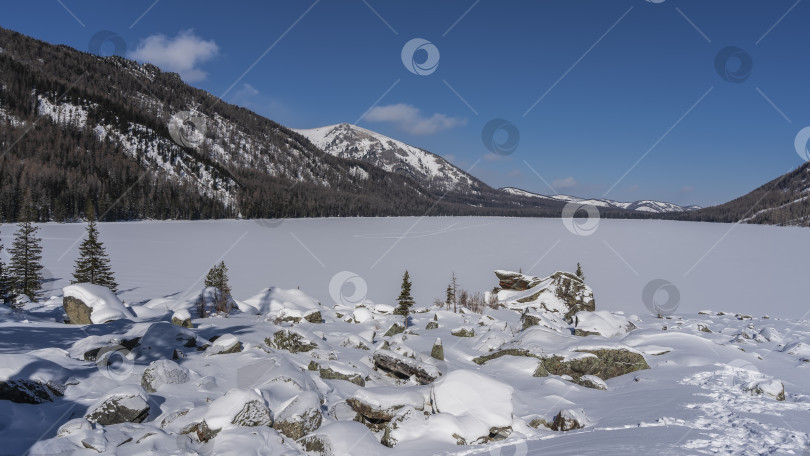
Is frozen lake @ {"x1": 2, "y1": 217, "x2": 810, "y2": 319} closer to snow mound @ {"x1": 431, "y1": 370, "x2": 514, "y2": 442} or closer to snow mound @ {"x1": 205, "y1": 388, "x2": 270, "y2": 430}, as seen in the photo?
snow mound @ {"x1": 431, "y1": 370, "x2": 514, "y2": 442}

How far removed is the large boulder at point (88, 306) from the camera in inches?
502

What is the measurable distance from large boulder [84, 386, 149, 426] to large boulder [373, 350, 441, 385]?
6.02 metres

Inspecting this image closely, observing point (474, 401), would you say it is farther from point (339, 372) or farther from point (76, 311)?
point (76, 311)

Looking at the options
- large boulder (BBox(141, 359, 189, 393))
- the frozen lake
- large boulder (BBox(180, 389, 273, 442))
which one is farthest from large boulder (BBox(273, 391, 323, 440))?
the frozen lake

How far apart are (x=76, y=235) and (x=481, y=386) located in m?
81.9

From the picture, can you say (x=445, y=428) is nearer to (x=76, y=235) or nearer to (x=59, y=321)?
(x=59, y=321)

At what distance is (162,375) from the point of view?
27.8ft

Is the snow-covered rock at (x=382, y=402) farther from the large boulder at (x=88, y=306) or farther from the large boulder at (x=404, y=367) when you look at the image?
the large boulder at (x=88, y=306)

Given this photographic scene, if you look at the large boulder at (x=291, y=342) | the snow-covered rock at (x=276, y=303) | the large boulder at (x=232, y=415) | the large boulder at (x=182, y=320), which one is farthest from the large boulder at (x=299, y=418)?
the snow-covered rock at (x=276, y=303)

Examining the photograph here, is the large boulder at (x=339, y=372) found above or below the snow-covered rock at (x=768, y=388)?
below

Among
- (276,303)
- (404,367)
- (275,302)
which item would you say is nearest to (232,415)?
(404,367)

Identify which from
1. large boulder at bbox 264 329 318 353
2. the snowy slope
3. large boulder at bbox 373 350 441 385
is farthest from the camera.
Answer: large boulder at bbox 264 329 318 353

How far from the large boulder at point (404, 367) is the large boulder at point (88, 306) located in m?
9.14

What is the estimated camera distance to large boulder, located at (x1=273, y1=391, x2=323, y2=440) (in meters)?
7.21
